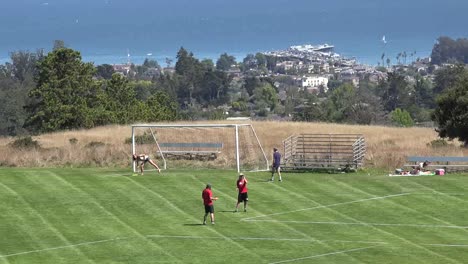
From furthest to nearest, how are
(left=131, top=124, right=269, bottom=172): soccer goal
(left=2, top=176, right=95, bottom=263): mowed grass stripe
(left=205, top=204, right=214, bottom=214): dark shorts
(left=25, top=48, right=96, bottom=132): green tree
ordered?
1. (left=25, top=48, right=96, bottom=132): green tree
2. (left=131, top=124, right=269, bottom=172): soccer goal
3. (left=205, top=204, right=214, bottom=214): dark shorts
4. (left=2, top=176, right=95, bottom=263): mowed grass stripe

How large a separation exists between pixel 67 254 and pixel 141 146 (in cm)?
2372

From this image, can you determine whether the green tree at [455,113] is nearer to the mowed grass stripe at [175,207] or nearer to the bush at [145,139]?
the bush at [145,139]

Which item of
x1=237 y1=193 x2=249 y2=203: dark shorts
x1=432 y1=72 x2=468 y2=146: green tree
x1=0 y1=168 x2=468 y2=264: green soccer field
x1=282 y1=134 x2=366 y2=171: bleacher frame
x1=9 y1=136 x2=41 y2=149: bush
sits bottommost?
x1=0 y1=168 x2=468 y2=264: green soccer field

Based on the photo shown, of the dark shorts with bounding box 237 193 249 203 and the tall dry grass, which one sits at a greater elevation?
the tall dry grass

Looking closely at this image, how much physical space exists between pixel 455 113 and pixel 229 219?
26073 mm

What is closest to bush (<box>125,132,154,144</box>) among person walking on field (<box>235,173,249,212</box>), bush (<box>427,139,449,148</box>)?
bush (<box>427,139,449,148</box>)

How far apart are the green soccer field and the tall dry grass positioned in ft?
15.4

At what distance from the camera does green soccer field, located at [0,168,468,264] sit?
3378cm

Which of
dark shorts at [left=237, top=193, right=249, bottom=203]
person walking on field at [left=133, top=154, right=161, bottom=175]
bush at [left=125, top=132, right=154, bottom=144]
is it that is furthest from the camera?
bush at [left=125, top=132, right=154, bottom=144]

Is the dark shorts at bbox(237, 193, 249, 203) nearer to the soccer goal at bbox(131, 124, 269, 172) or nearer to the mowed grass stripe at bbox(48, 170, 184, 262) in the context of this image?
the mowed grass stripe at bbox(48, 170, 184, 262)

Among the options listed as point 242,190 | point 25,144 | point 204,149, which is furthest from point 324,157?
point 25,144

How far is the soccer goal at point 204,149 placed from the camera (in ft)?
174

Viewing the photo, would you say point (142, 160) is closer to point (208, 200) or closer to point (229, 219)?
point (229, 219)

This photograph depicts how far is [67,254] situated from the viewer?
3403 centimetres
